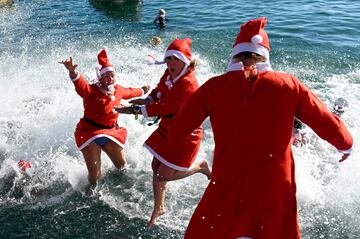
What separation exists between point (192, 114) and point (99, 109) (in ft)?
8.28

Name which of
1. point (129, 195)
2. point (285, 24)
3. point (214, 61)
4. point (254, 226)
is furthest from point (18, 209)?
point (285, 24)

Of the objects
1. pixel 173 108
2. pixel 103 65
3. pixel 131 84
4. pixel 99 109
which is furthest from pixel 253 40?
pixel 131 84

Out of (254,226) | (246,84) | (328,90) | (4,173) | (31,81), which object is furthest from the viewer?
(31,81)

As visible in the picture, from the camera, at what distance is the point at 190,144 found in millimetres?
4145

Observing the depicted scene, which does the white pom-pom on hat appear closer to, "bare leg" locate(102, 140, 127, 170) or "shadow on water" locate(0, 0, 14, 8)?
"bare leg" locate(102, 140, 127, 170)

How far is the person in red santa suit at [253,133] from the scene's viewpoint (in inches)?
98.1

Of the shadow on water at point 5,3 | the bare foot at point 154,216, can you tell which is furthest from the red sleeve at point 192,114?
the shadow on water at point 5,3

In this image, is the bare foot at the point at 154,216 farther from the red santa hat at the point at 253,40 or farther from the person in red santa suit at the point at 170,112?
the red santa hat at the point at 253,40

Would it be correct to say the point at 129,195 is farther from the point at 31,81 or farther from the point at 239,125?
the point at 31,81

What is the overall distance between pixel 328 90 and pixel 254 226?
6400 millimetres

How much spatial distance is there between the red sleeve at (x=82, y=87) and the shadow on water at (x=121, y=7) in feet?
35.5

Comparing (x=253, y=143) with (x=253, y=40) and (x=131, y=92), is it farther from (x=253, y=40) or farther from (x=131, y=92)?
(x=131, y=92)

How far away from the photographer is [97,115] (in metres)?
4.96

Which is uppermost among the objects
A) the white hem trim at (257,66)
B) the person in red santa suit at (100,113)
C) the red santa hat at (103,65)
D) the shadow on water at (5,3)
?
the white hem trim at (257,66)
